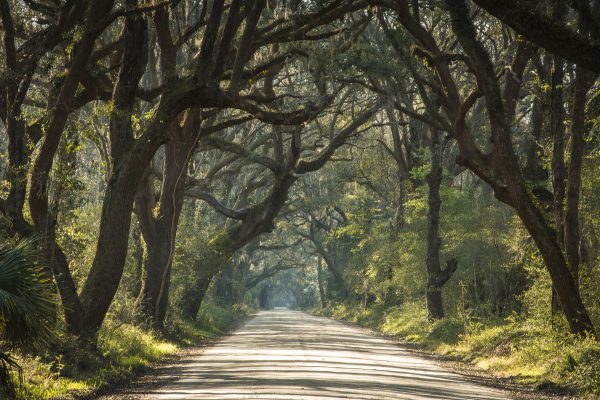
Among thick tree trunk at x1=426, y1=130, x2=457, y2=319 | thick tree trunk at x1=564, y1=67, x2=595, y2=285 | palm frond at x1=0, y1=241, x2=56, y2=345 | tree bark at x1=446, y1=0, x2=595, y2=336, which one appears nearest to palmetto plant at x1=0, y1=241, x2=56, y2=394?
palm frond at x1=0, y1=241, x2=56, y2=345

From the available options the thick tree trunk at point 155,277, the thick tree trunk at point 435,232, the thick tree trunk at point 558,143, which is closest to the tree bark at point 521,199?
the thick tree trunk at point 558,143

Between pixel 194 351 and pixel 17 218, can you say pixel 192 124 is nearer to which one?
pixel 194 351

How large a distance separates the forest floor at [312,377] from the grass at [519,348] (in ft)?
1.99

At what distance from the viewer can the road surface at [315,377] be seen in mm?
11703

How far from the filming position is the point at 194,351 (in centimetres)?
2202

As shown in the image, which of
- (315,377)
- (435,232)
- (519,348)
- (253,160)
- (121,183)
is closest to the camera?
(315,377)

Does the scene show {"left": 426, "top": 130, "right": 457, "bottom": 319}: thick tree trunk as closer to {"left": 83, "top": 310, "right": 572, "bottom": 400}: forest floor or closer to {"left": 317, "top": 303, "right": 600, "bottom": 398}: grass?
{"left": 317, "top": 303, "right": 600, "bottom": 398}: grass

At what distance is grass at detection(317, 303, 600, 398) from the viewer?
13.7 metres

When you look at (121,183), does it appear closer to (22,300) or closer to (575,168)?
(22,300)

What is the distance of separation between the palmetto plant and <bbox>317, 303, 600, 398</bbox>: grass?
7.76 metres

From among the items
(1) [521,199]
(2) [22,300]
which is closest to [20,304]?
(2) [22,300]

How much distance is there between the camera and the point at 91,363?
14.0 m

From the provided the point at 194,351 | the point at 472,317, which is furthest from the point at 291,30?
the point at 472,317

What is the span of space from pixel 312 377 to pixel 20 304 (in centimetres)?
659
